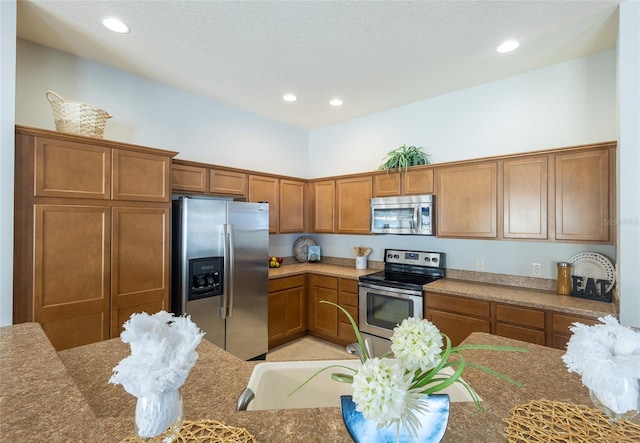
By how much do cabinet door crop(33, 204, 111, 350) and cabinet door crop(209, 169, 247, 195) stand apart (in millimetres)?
1136

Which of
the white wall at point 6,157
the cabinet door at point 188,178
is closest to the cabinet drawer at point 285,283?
the cabinet door at point 188,178

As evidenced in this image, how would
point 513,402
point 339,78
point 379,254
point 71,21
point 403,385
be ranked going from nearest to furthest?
point 403,385
point 513,402
point 71,21
point 339,78
point 379,254

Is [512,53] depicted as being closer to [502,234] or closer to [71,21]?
[502,234]

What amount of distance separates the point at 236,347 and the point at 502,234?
2849mm

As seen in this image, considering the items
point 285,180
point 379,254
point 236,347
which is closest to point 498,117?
point 379,254

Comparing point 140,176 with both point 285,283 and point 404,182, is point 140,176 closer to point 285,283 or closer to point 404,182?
point 285,283

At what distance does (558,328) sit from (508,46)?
2.28 metres

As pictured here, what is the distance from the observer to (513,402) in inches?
36.5

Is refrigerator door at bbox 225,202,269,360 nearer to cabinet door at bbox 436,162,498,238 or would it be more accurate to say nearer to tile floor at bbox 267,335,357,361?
tile floor at bbox 267,335,357,361

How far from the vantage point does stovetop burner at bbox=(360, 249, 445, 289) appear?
10.3ft

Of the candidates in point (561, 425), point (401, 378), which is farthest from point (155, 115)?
point (561, 425)

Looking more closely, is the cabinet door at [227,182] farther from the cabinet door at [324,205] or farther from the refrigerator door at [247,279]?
the cabinet door at [324,205]

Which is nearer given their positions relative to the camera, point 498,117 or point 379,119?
point 498,117

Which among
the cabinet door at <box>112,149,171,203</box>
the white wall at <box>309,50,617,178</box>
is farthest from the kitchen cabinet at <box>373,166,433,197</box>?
the cabinet door at <box>112,149,171,203</box>
